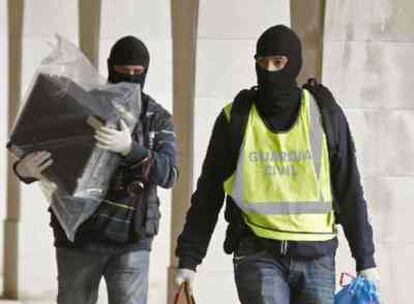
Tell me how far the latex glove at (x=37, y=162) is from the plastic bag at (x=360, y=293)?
1.22 meters

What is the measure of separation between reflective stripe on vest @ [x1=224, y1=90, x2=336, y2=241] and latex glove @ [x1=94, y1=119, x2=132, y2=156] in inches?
20.8

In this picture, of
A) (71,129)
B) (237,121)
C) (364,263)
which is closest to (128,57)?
(71,129)

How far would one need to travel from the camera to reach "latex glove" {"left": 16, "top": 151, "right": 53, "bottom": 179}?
3646 millimetres

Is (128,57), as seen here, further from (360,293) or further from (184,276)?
(360,293)

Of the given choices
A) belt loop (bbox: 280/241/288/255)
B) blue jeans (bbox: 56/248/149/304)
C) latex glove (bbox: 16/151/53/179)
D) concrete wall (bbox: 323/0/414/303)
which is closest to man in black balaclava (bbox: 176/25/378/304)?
belt loop (bbox: 280/241/288/255)

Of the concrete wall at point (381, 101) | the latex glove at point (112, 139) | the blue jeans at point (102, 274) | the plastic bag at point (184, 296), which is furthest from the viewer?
the concrete wall at point (381, 101)

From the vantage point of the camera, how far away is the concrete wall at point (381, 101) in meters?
5.67

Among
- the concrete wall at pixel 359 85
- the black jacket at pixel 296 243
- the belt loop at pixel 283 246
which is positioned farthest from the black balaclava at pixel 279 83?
the concrete wall at pixel 359 85

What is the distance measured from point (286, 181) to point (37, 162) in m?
1.01

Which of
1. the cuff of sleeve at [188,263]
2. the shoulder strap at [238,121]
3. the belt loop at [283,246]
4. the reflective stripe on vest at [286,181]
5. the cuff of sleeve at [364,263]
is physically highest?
the shoulder strap at [238,121]

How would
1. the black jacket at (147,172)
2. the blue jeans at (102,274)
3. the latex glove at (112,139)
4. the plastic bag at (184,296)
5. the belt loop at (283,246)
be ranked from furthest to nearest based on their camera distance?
the blue jeans at (102,274) → the black jacket at (147,172) → the latex glove at (112,139) → the plastic bag at (184,296) → the belt loop at (283,246)

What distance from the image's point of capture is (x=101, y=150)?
3621 mm

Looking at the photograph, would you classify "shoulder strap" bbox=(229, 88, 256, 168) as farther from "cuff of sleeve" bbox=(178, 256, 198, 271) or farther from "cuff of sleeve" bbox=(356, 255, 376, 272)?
"cuff of sleeve" bbox=(356, 255, 376, 272)

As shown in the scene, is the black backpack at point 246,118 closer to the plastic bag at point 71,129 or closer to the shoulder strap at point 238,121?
the shoulder strap at point 238,121
